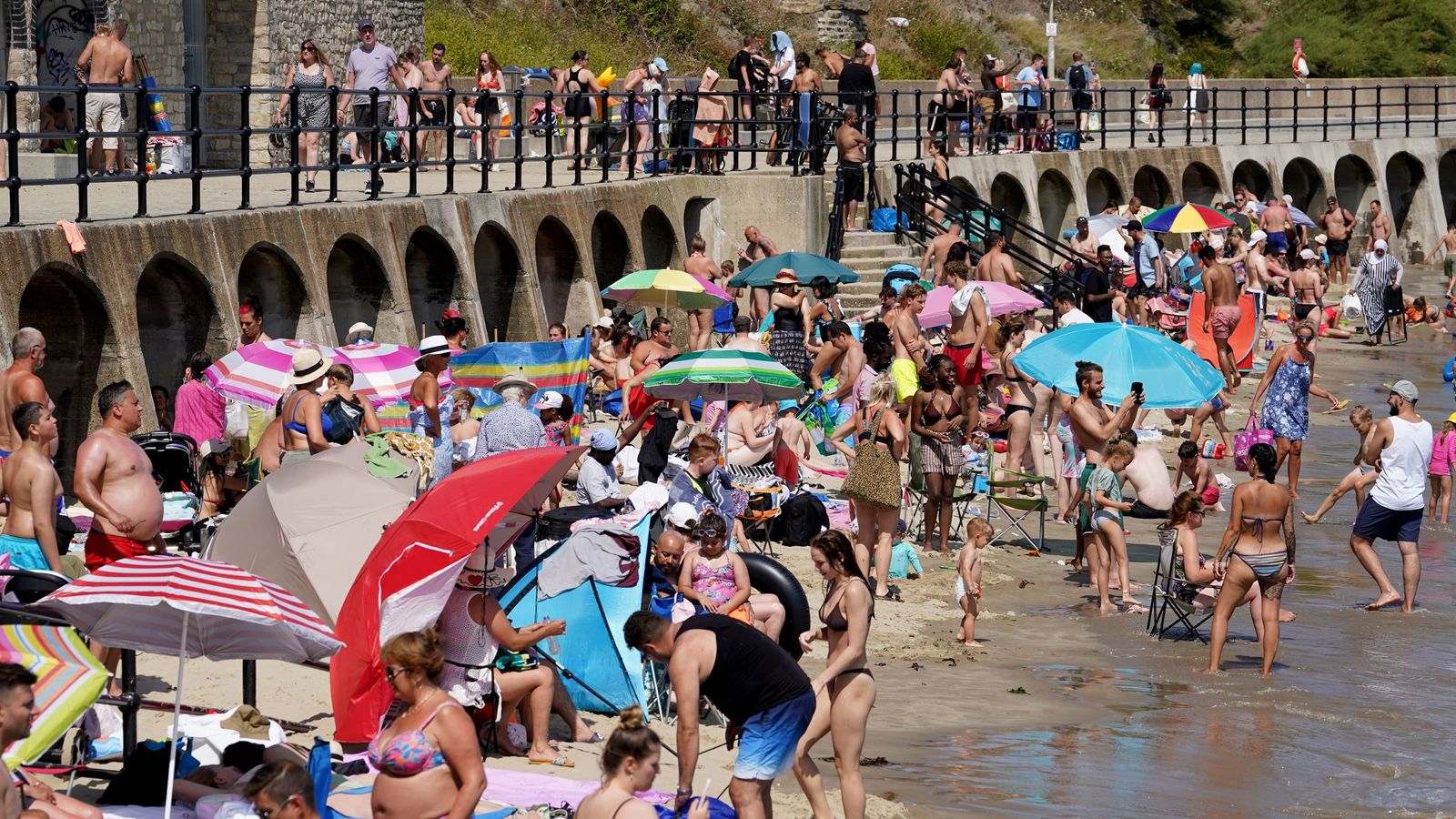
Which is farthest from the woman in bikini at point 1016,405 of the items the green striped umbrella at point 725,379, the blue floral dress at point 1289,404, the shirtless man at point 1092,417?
the green striped umbrella at point 725,379

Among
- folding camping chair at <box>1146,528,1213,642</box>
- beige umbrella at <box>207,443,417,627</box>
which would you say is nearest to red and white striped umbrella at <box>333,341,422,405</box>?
beige umbrella at <box>207,443,417,627</box>

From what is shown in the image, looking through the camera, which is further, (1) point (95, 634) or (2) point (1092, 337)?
(2) point (1092, 337)

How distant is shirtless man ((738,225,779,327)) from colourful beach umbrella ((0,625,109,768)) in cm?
1320

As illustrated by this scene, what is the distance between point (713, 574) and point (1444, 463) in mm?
7684

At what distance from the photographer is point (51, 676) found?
708 centimetres

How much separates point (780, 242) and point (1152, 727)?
12589 millimetres

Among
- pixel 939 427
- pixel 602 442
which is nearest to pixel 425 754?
pixel 602 442

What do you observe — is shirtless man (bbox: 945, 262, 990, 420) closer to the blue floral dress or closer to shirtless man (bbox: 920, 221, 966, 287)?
the blue floral dress

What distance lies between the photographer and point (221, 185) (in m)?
18.6

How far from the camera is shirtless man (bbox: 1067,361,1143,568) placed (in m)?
13.4

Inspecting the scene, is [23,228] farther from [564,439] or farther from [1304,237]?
[1304,237]

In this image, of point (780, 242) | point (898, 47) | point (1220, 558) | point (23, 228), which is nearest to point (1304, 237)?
point (780, 242)

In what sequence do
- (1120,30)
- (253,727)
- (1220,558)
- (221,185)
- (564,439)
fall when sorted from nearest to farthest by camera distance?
(253,727)
(1220,558)
(564,439)
(221,185)
(1120,30)

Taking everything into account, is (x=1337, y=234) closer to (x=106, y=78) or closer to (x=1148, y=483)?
(x=1148, y=483)
